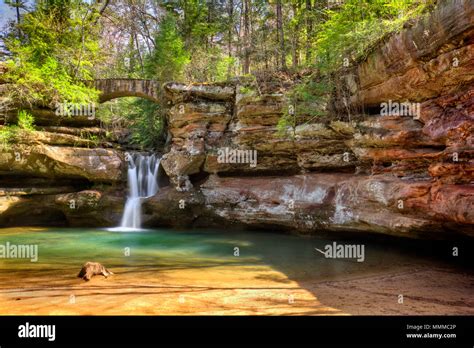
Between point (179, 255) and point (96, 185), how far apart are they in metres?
8.94

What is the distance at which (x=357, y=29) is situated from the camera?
1059 cm

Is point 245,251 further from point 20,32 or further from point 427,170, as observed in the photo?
point 20,32

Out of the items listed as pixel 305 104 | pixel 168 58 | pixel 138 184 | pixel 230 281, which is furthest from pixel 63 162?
pixel 230 281
